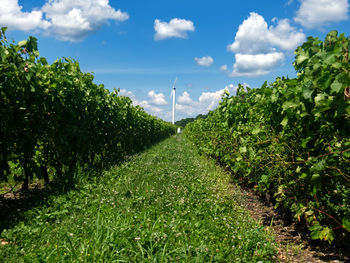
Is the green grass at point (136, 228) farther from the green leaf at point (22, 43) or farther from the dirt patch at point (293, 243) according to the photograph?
the green leaf at point (22, 43)

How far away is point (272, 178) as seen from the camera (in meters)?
4.74

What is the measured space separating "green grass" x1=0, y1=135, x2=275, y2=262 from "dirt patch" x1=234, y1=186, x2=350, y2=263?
294mm

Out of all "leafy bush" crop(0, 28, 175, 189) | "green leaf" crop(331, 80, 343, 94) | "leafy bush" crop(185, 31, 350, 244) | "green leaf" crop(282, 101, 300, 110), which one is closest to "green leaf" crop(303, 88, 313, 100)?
"leafy bush" crop(185, 31, 350, 244)

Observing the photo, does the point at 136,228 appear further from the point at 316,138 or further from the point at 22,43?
the point at 22,43

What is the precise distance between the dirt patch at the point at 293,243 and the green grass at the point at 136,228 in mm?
294

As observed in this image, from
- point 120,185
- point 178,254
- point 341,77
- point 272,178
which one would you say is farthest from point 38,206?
point 341,77

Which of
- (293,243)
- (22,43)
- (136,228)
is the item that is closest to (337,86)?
(293,243)

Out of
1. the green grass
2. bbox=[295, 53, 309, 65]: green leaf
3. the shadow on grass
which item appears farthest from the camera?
the shadow on grass

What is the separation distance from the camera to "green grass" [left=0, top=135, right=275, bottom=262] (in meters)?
3.04

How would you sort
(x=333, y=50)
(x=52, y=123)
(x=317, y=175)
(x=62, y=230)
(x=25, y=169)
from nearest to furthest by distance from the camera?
(x=333, y=50), (x=317, y=175), (x=62, y=230), (x=25, y=169), (x=52, y=123)

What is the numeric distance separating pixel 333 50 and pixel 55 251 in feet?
12.6

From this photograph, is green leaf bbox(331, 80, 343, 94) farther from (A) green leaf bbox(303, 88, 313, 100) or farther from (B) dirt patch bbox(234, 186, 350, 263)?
(B) dirt patch bbox(234, 186, 350, 263)

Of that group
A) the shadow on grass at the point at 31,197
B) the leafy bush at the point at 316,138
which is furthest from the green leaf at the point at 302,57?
the shadow on grass at the point at 31,197

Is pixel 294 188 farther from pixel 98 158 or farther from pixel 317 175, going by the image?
pixel 98 158
